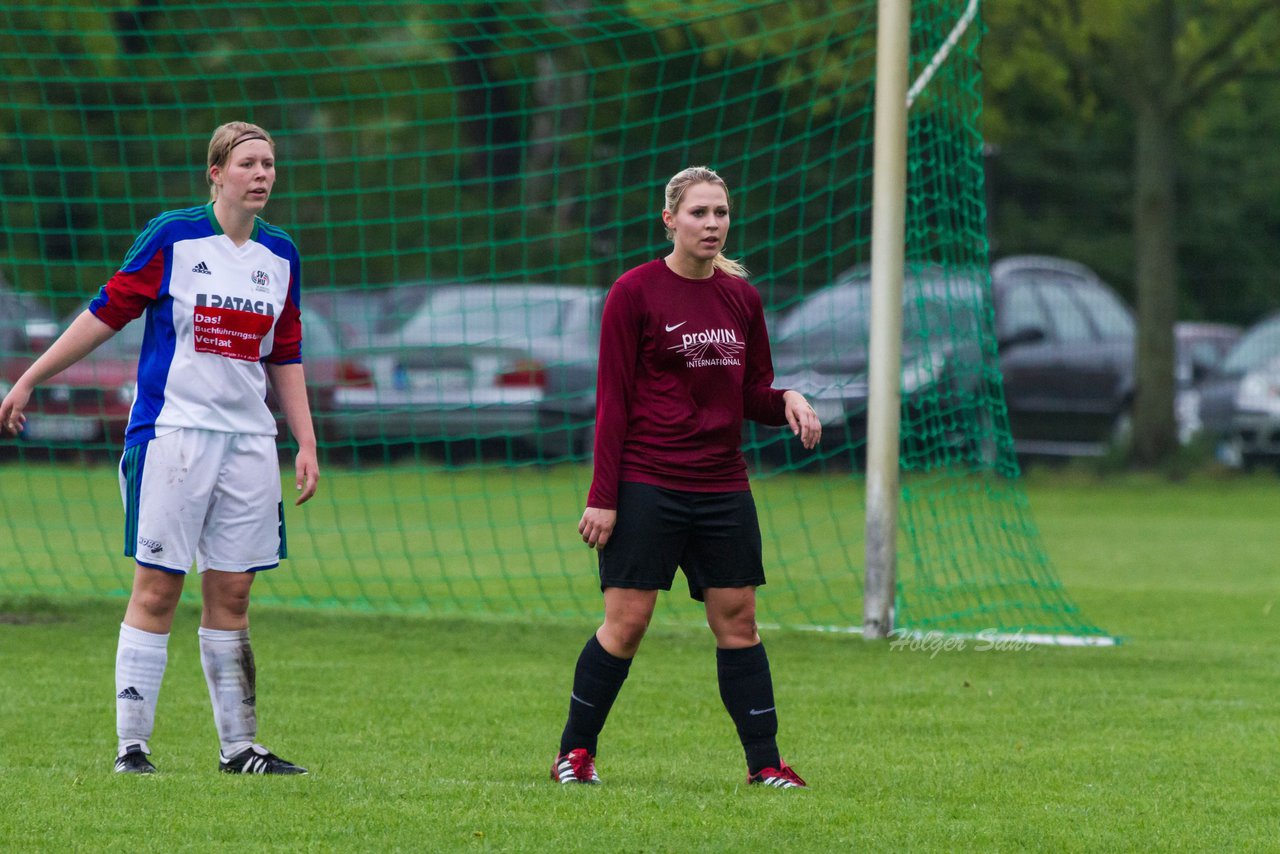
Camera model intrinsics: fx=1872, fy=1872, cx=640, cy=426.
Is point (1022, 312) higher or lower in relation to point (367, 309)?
lower

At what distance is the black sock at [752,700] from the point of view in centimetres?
509

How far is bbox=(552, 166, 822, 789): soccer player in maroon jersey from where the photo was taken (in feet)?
16.3

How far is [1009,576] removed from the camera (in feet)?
30.4

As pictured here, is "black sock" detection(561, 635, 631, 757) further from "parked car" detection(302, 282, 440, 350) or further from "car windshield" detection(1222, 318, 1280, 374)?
"car windshield" detection(1222, 318, 1280, 374)

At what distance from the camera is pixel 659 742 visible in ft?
19.6

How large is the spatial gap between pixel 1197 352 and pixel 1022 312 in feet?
9.44

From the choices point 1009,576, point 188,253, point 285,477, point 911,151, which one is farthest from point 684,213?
point 285,477

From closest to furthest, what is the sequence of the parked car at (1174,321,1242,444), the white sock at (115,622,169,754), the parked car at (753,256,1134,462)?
the white sock at (115,622,169,754) < the parked car at (753,256,1134,462) < the parked car at (1174,321,1242,444)

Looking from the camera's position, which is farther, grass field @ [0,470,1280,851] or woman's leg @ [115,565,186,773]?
woman's leg @ [115,565,186,773]

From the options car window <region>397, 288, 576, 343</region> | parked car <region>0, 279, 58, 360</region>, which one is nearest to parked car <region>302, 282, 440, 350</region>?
car window <region>397, 288, 576, 343</region>

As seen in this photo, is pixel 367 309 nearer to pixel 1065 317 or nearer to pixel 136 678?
pixel 1065 317

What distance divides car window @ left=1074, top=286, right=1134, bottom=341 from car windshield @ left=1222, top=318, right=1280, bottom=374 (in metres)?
1.05

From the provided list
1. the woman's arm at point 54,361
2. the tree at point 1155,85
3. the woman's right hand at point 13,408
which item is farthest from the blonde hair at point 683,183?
the tree at point 1155,85

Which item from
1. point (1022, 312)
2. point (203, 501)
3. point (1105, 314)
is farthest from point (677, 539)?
point (1105, 314)
